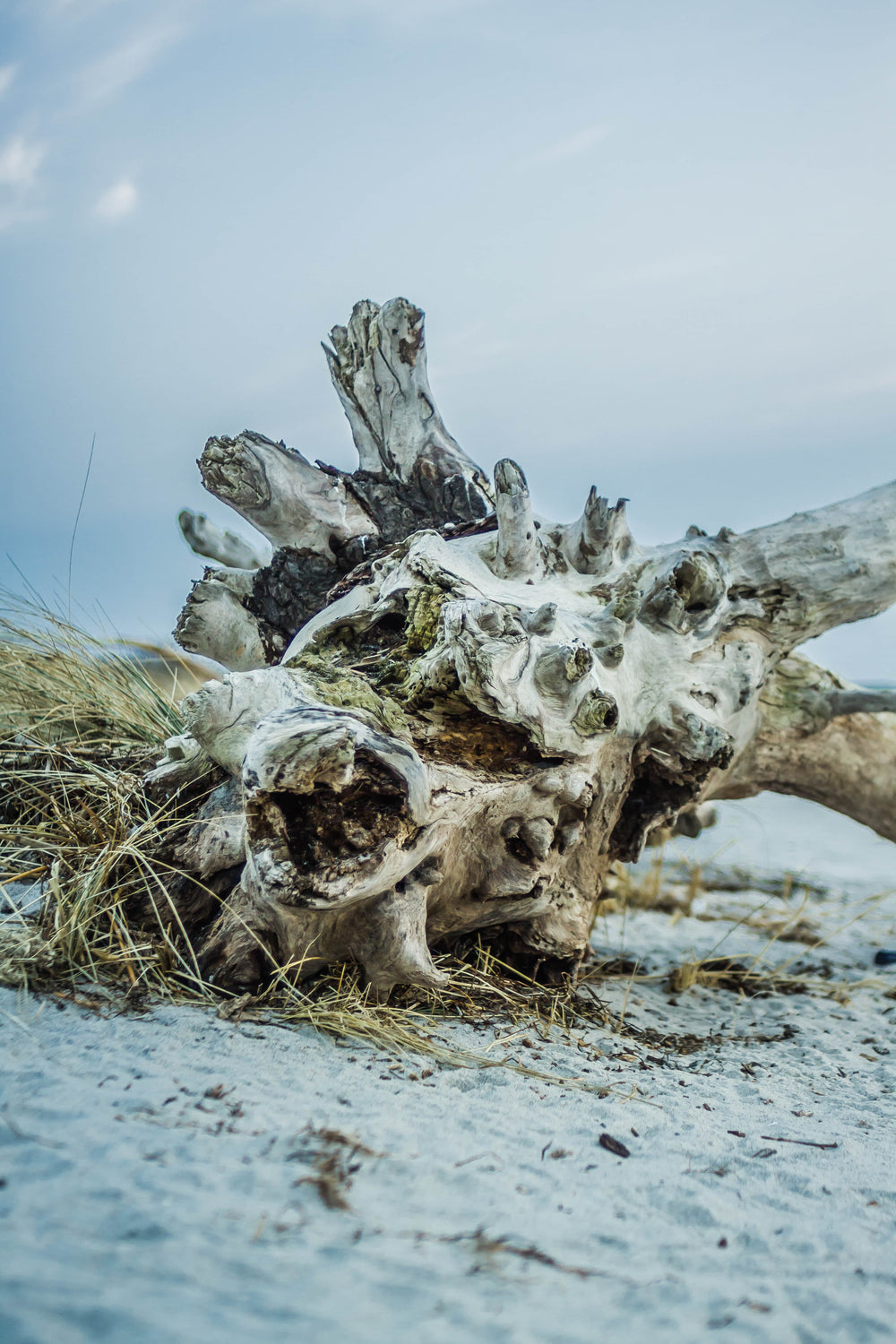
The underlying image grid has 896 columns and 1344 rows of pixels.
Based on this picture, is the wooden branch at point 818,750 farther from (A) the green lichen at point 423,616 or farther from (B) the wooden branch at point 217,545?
(B) the wooden branch at point 217,545

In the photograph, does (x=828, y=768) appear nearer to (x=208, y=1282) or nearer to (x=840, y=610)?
(x=840, y=610)

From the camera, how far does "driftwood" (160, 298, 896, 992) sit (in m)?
2.37

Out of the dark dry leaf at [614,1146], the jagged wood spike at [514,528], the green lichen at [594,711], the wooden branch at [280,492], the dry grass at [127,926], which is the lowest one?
the dark dry leaf at [614,1146]

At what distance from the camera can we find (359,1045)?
226 centimetres

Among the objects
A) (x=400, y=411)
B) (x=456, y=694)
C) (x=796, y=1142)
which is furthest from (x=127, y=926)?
(x=400, y=411)

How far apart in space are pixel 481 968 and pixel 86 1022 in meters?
1.46

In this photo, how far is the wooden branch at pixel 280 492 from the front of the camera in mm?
4047

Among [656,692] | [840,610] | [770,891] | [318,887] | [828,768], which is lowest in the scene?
[770,891]

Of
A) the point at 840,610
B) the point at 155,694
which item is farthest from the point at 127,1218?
the point at 840,610

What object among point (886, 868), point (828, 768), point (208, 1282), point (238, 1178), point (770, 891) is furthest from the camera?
point (886, 868)

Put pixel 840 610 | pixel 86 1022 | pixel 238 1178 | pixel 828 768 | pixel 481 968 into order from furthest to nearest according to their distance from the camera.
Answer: pixel 828 768 < pixel 840 610 < pixel 481 968 < pixel 86 1022 < pixel 238 1178

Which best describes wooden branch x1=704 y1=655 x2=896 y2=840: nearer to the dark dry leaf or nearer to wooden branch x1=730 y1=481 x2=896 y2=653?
wooden branch x1=730 y1=481 x2=896 y2=653

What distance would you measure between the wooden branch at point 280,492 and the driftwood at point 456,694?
1cm

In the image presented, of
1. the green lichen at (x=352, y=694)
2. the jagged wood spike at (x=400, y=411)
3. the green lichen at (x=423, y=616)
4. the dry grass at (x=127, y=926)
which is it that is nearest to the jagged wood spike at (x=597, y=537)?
the jagged wood spike at (x=400, y=411)
